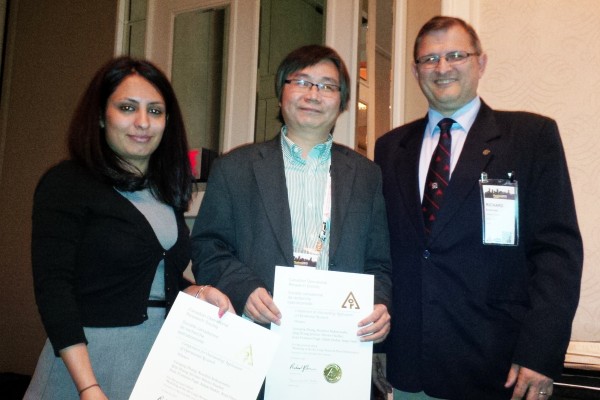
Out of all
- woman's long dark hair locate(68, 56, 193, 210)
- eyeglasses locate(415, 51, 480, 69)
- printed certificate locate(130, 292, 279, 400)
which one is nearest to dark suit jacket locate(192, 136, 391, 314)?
printed certificate locate(130, 292, 279, 400)

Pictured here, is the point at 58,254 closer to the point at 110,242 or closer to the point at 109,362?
the point at 110,242

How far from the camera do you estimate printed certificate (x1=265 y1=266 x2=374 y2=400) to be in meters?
1.44

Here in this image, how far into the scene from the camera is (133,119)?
167 centimetres

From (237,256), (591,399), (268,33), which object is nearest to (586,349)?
(591,399)

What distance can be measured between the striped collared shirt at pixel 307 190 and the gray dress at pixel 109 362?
47 cm

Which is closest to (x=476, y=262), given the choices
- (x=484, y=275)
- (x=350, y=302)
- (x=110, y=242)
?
(x=484, y=275)

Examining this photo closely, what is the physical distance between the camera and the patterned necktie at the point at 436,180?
5.45 ft

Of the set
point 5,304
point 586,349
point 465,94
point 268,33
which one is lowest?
point 5,304

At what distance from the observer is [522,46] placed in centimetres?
238

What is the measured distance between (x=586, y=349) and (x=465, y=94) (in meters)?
0.92

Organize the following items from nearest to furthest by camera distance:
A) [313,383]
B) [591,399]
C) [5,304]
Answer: [313,383] → [591,399] → [5,304]

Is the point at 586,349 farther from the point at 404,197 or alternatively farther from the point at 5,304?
the point at 5,304

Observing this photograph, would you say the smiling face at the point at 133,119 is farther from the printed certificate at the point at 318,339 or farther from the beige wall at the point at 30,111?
the beige wall at the point at 30,111

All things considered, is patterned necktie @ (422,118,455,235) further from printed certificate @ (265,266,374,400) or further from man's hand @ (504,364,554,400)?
man's hand @ (504,364,554,400)
